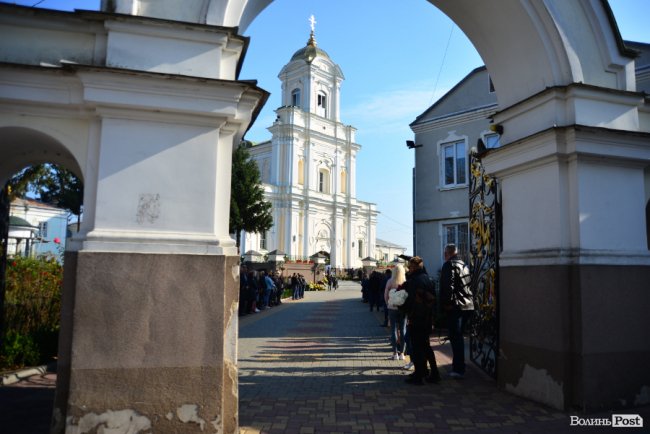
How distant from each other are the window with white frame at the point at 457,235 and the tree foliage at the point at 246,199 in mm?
20001

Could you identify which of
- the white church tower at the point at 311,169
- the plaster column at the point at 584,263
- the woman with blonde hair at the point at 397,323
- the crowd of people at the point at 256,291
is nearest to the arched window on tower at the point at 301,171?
the white church tower at the point at 311,169

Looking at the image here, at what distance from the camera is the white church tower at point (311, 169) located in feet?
186

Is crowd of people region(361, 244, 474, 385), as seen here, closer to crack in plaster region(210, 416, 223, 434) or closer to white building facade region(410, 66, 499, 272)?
crack in plaster region(210, 416, 223, 434)

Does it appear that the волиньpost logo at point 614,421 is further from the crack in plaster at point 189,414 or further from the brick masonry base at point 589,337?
the crack in plaster at point 189,414

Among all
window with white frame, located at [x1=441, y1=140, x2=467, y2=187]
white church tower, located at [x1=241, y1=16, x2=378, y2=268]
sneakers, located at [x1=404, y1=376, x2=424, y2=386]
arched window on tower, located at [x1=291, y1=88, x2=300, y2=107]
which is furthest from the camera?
arched window on tower, located at [x1=291, y1=88, x2=300, y2=107]

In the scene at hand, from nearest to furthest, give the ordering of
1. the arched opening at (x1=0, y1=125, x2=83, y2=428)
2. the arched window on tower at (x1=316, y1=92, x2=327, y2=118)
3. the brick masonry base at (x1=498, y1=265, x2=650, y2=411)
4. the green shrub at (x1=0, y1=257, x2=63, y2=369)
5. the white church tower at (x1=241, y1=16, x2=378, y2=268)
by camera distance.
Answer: the arched opening at (x1=0, y1=125, x2=83, y2=428) → the brick masonry base at (x1=498, y1=265, x2=650, y2=411) → the green shrub at (x1=0, y1=257, x2=63, y2=369) → the white church tower at (x1=241, y1=16, x2=378, y2=268) → the arched window on tower at (x1=316, y1=92, x2=327, y2=118)

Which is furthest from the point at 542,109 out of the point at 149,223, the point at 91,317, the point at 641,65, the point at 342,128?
the point at 342,128

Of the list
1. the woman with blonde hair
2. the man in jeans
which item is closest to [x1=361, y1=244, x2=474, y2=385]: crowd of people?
the man in jeans

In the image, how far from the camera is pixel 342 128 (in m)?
63.4

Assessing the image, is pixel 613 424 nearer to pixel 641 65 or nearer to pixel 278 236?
pixel 641 65

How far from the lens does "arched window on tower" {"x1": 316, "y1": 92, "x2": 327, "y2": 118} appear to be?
6147cm

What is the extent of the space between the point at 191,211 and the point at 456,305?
4.28 m

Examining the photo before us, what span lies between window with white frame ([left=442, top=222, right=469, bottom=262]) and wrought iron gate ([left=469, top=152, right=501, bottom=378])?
10.8 metres

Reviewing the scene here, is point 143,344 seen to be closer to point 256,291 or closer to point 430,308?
point 430,308
